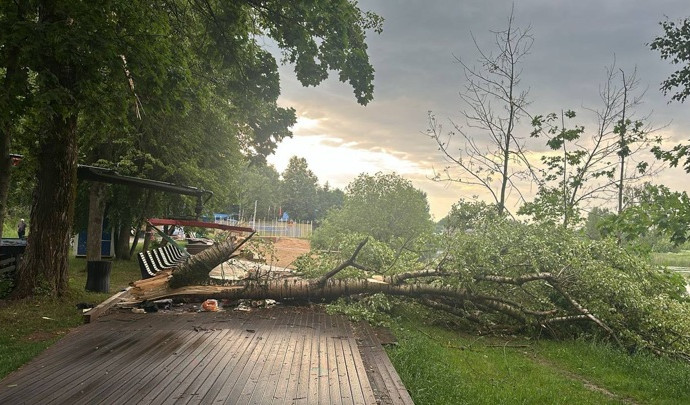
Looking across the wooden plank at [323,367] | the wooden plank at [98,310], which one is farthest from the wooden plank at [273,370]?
the wooden plank at [98,310]

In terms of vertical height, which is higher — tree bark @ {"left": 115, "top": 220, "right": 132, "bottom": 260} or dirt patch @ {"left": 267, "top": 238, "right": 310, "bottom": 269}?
tree bark @ {"left": 115, "top": 220, "right": 132, "bottom": 260}

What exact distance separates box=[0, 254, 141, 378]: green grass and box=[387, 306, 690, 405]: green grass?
4.79 meters

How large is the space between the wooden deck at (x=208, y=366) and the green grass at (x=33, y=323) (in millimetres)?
309

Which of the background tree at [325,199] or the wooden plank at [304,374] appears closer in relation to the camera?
the wooden plank at [304,374]

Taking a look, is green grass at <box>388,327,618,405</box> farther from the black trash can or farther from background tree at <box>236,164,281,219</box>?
background tree at <box>236,164,281,219</box>

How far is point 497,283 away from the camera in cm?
972

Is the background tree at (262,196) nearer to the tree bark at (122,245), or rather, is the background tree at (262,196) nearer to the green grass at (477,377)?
the tree bark at (122,245)

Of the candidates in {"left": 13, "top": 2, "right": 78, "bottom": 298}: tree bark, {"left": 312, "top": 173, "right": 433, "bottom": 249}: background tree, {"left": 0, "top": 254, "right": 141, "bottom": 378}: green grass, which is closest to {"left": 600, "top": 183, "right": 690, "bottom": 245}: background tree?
{"left": 0, "top": 254, "right": 141, "bottom": 378}: green grass

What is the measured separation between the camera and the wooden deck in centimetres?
444

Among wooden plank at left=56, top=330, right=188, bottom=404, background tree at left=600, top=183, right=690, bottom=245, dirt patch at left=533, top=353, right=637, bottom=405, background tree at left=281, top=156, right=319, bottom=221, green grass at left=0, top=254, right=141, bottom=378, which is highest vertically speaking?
background tree at left=281, top=156, right=319, bottom=221

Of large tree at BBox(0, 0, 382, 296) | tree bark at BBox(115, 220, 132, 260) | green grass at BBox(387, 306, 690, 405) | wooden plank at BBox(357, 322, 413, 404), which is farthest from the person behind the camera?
tree bark at BBox(115, 220, 132, 260)

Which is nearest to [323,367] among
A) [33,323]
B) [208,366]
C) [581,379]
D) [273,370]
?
[273,370]

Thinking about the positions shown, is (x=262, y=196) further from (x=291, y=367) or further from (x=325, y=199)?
(x=291, y=367)

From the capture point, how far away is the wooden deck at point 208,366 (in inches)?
175
